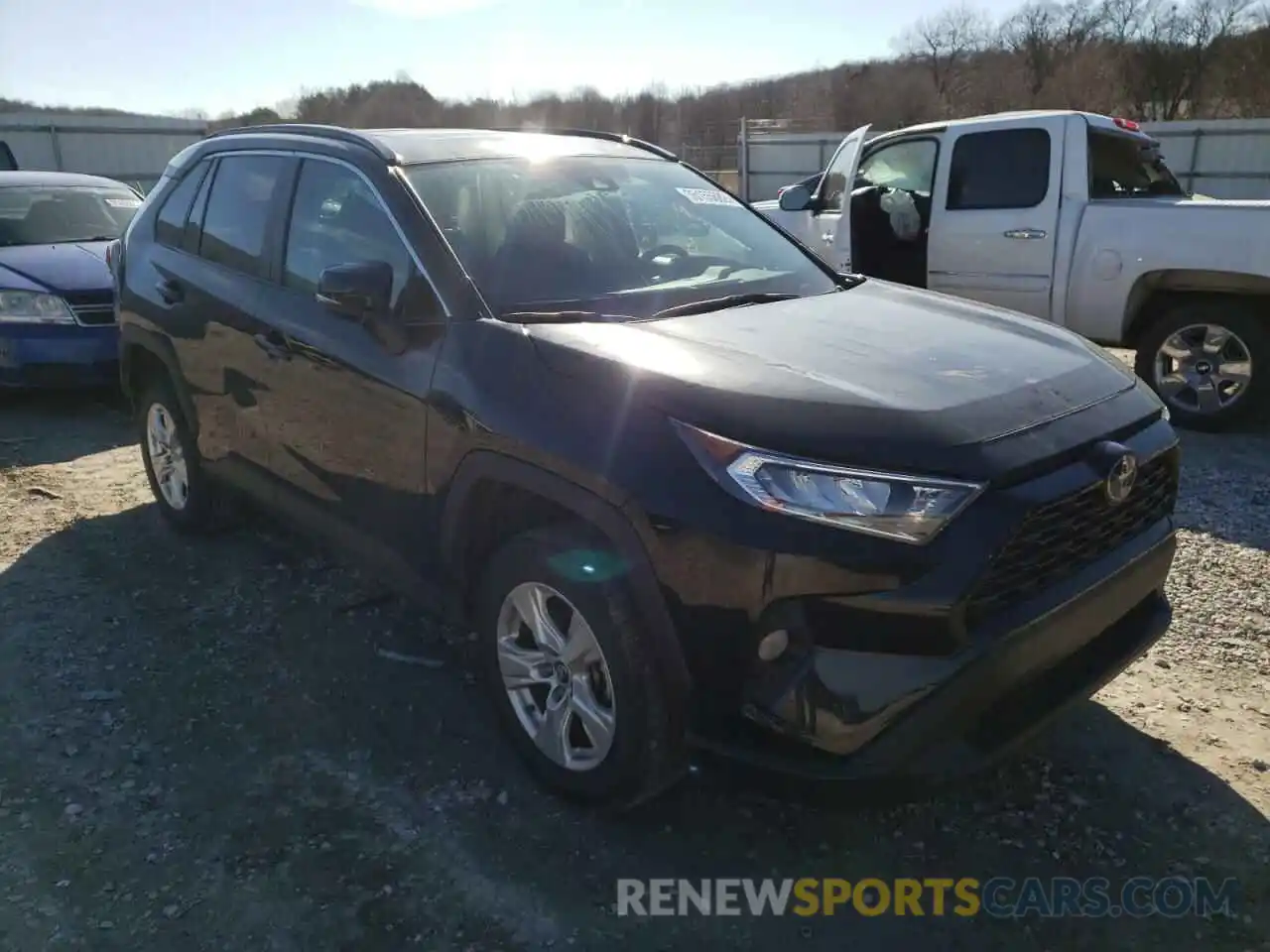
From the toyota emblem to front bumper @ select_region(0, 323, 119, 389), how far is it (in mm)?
6641

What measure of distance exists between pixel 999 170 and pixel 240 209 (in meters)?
5.09

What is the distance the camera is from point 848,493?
7.48 ft

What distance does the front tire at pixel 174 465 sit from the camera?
4715 mm

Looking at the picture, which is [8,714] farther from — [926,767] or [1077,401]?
[1077,401]

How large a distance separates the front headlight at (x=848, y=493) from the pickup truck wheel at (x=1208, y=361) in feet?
15.9

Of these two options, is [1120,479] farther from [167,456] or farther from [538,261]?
[167,456]

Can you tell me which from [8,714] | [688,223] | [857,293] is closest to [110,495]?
[8,714]

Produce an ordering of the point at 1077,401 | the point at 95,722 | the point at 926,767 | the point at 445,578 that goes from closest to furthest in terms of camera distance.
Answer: the point at 926,767 < the point at 1077,401 < the point at 445,578 < the point at 95,722

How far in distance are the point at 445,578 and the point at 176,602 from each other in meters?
1.81

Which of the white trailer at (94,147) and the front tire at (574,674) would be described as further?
the white trailer at (94,147)

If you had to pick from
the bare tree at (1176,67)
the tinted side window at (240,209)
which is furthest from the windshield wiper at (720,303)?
the bare tree at (1176,67)

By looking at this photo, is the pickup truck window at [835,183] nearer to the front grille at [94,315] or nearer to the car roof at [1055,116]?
the car roof at [1055,116]

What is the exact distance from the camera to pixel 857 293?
11.9 ft

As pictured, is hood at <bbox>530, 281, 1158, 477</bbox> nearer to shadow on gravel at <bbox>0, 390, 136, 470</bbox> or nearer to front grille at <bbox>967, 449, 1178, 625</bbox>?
front grille at <bbox>967, 449, 1178, 625</bbox>
